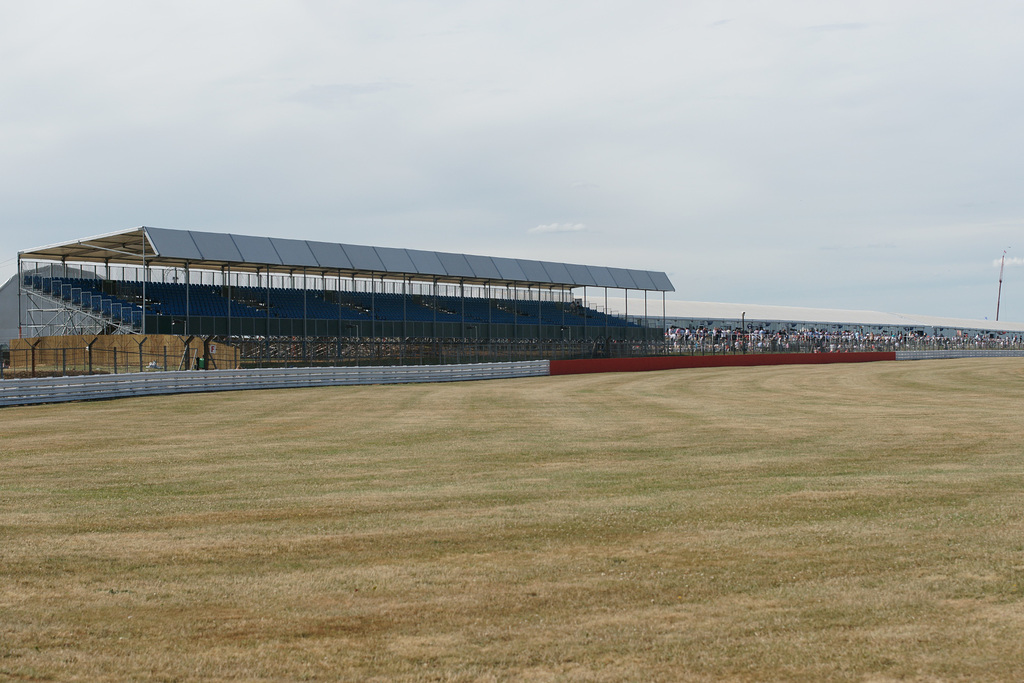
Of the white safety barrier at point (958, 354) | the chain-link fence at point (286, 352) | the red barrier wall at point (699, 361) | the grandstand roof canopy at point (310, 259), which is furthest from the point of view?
the white safety barrier at point (958, 354)

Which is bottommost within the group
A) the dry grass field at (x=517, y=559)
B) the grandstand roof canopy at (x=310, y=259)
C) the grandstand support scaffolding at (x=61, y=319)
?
the dry grass field at (x=517, y=559)

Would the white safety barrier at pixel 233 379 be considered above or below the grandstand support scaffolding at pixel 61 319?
below

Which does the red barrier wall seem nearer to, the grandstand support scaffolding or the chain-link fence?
the chain-link fence

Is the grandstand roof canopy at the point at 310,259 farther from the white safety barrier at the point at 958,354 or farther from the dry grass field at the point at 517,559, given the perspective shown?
the dry grass field at the point at 517,559

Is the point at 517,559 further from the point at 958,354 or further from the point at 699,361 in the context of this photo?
the point at 958,354

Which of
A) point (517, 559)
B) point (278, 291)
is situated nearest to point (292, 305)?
point (278, 291)

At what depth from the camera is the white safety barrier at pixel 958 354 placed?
260 feet

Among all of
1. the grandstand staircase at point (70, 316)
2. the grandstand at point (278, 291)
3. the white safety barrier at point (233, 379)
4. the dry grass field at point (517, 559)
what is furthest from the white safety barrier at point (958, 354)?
the dry grass field at point (517, 559)

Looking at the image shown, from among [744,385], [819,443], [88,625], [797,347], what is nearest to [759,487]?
[819,443]

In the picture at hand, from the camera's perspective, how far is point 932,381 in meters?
42.1

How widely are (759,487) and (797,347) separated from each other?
197ft

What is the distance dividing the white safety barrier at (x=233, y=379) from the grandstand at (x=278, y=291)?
1.94 metres

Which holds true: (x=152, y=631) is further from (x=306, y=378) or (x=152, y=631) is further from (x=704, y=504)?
(x=306, y=378)

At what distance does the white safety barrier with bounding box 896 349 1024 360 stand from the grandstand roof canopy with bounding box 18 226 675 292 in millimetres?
27751
